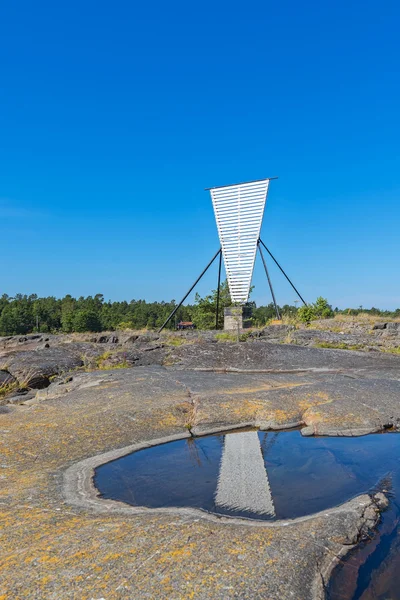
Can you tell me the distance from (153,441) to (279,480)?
1436 mm

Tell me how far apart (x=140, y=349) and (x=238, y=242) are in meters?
9.69

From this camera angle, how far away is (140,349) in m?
10.0

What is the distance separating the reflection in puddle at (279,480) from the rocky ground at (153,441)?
0.45 feet

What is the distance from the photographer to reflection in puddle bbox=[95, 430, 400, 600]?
7.37 ft

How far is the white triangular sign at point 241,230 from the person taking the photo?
18.2 metres

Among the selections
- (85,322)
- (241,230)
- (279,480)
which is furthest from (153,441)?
(85,322)

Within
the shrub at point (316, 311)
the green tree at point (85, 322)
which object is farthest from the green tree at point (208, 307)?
the green tree at point (85, 322)

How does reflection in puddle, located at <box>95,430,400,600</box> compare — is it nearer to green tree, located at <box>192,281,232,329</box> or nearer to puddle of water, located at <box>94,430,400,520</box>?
puddle of water, located at <box>94,430,400,520</box>

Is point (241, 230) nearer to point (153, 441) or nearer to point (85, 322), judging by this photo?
point (153, 441)

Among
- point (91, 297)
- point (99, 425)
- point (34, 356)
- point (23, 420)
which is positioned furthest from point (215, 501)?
point (91, 297)

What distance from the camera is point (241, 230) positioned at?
727 inches

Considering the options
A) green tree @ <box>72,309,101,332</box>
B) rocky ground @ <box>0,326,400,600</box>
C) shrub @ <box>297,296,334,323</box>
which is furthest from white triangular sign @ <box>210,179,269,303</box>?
green tree @ <box>72,309,101,332</box>

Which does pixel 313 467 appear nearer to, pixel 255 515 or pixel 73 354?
pixel 255 515

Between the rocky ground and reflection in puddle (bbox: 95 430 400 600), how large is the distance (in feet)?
0.45
